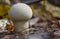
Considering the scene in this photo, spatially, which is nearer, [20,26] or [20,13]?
[20,13]

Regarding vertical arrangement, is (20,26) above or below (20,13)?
below

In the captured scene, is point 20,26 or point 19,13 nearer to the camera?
point 19,13

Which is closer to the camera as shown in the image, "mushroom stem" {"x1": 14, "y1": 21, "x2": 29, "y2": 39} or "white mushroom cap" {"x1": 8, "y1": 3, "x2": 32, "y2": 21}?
"white mushroom cap" {"x1": 8, "y1": 3, "x2": 32, "y2": 21}

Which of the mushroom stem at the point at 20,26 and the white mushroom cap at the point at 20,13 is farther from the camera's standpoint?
the mushroom stem at the point at 20,26

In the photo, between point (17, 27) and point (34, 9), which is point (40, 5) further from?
point (17, 27)

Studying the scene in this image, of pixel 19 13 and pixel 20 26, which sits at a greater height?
pixel 19 13

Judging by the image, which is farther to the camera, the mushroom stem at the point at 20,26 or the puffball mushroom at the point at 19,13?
the mushroom stem at the point at 20,26

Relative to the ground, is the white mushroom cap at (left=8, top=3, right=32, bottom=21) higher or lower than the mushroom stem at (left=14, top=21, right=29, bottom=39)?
higher

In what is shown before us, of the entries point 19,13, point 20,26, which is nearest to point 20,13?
point 19,13

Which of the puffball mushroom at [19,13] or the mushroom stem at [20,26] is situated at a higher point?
the puffball mushroom at [19,13]

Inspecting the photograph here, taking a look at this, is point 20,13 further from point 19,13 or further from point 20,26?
point 20,26

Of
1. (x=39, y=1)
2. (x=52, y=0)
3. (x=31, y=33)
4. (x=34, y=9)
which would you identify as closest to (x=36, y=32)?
(x=31, y=33)
